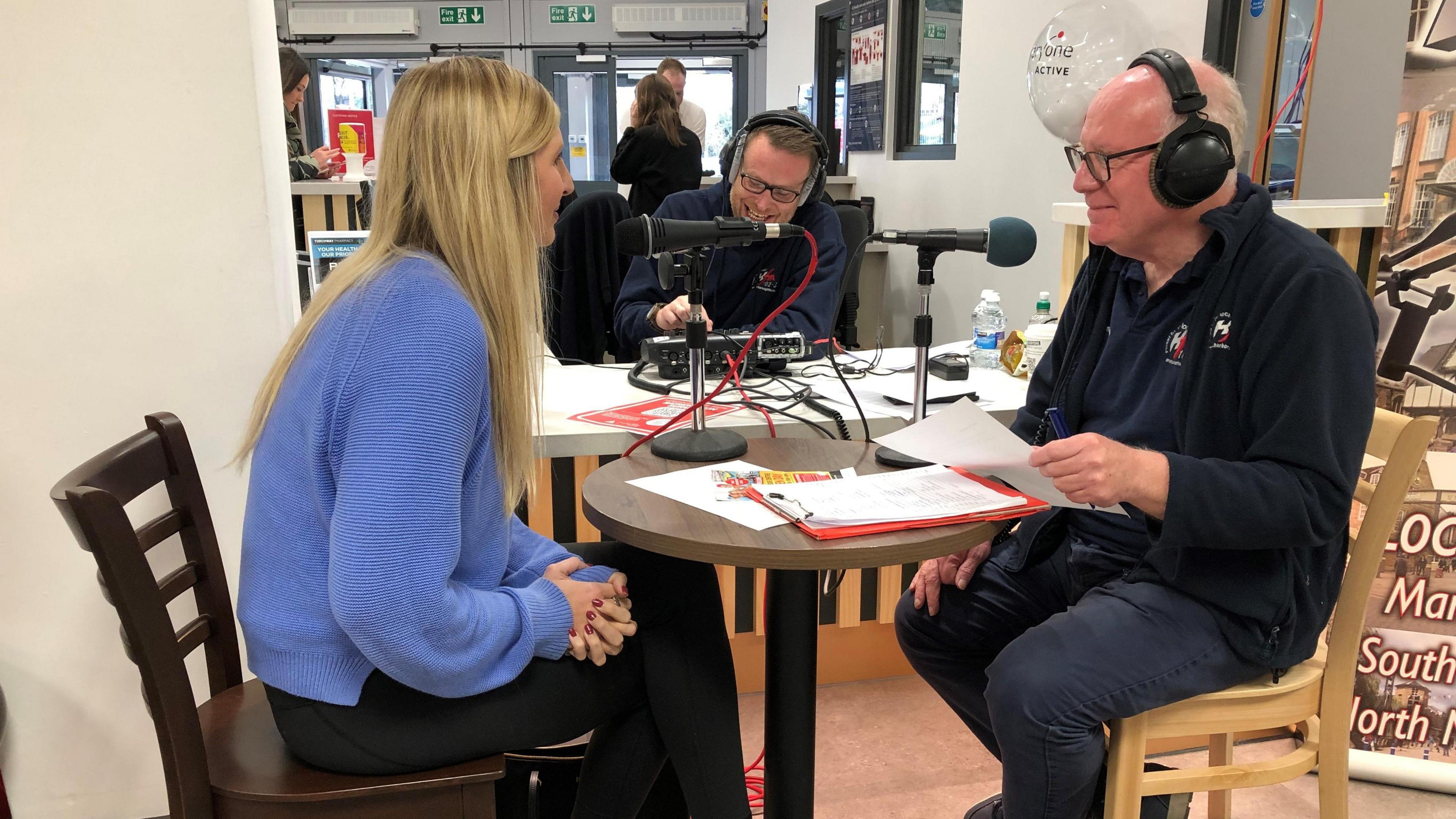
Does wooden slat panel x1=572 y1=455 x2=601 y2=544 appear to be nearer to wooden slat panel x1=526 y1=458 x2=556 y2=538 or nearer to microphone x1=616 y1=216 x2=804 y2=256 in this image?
wooden slat panel x1=526 y1=458 x2=556 y2=538

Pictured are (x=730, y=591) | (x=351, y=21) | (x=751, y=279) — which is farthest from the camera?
(x=351, y=21)

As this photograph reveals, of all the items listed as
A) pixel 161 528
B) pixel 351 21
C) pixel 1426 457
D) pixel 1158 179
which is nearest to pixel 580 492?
pixel 161 528

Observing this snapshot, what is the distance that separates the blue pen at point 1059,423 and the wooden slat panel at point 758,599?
0.82 m

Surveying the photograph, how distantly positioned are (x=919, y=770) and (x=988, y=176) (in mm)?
3251

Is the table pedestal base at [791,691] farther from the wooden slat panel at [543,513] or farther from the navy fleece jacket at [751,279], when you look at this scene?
the navy fleece jacket at [751,279]

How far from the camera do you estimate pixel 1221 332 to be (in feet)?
4.10

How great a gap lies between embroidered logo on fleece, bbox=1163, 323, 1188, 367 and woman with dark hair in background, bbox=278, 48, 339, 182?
3608 mm

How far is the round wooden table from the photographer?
107 cm

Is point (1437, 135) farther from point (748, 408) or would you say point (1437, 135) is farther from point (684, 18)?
point (684, 18)

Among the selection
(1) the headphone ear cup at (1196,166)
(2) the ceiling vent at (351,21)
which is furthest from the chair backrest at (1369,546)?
(2) the ceiling vent at (351,21)

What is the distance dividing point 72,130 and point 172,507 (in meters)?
0.63

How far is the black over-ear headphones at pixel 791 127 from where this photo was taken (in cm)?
234

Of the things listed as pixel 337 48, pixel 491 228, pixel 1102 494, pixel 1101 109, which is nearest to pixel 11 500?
pixel 491 228

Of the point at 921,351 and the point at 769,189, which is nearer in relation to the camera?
the point at 921,351
